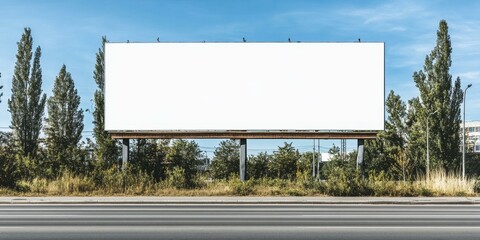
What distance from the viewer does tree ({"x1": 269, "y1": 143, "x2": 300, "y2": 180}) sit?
40.7 meters

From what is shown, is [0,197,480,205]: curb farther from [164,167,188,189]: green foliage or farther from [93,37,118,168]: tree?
[93,37,118,168]: tree

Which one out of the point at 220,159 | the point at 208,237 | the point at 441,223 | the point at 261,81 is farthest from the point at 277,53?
the point at 208,237

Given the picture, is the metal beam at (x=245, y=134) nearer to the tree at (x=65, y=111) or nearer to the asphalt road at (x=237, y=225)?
the asphalt road at (x=237, y=225)

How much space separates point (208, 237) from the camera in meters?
11.4

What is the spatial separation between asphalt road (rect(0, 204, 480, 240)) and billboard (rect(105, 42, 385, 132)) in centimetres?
1556

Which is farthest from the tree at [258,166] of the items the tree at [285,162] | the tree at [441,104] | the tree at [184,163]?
the tree at [441,104]

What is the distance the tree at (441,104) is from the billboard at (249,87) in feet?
36.9

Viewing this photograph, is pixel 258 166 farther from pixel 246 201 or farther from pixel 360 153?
pixel 246 201

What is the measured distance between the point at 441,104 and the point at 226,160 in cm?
1697

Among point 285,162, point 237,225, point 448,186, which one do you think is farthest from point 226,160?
point 237,225

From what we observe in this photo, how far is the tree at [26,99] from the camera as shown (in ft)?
175

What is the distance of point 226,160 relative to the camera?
38.5 metres

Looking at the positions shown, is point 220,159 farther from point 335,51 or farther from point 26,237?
point 26,237

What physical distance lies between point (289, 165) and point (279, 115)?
9.88 metres
